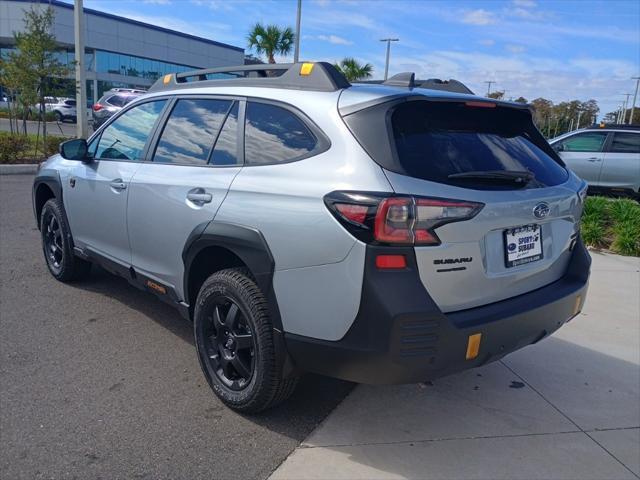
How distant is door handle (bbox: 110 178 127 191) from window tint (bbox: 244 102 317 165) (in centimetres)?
127

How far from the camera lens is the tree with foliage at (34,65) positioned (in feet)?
45.0

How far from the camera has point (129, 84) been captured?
51.1 metres

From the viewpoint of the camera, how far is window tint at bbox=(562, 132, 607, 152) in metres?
12.8

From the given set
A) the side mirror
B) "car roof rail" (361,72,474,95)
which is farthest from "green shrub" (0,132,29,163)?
"car roof rail" (361,72,474,95)

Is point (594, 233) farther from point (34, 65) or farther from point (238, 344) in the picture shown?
point (34, 65)

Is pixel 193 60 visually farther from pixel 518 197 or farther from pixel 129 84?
pixel 518 197

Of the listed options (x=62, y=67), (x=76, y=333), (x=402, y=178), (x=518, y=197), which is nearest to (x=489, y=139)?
(x=518, y=197)

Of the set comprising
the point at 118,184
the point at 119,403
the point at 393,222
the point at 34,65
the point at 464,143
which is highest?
the point at 34,65

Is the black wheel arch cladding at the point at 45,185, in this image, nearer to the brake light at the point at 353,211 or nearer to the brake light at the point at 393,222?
the brake light at the point at 353,211

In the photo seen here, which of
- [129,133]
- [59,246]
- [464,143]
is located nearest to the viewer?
[464,143]

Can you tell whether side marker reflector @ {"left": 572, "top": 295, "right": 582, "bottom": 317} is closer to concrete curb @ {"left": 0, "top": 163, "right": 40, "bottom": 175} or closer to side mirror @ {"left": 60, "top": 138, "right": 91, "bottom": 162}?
side mirror @ {"left": 60, "top": 138, "right": 91, "bottom": 162}

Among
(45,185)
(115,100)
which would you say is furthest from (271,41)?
(45,185)

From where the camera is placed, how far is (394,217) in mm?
2348

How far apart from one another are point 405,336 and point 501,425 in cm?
127
